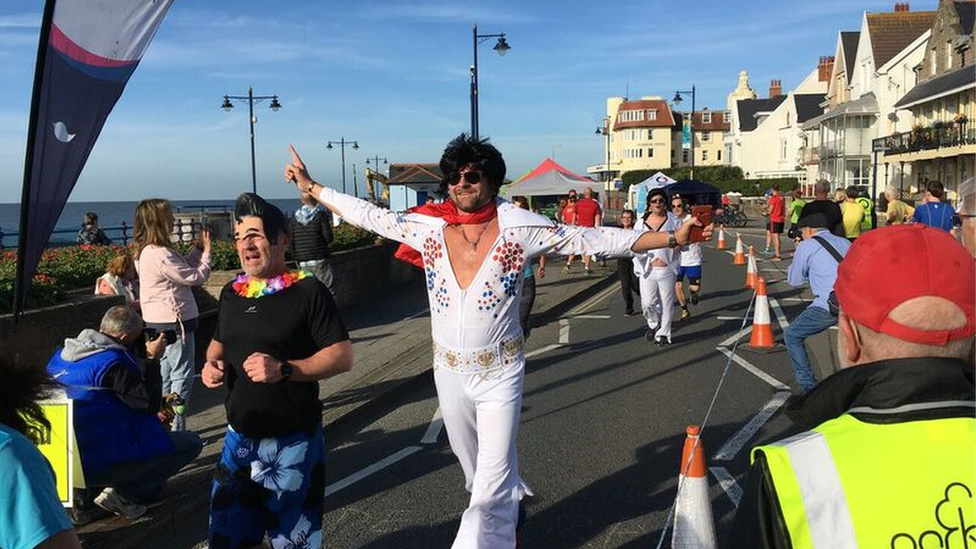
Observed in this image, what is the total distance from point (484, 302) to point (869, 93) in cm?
5533

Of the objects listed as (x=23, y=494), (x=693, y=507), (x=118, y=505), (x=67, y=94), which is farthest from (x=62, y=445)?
(x=693, y=507)

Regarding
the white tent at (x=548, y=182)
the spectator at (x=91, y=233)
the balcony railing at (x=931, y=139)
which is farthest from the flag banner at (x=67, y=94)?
the balcony railing at (x=931, y=139)

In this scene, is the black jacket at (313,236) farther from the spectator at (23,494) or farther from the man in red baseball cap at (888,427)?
the man in red baseball cap at (888,427)

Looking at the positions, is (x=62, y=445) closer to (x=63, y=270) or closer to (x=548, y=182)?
(x=63, y=270)

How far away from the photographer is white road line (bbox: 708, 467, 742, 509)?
497cm

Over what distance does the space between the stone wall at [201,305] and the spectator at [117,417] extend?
1.21 ft

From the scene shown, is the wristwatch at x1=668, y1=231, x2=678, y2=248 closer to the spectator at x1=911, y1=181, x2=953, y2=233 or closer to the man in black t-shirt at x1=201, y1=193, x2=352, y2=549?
the man in black t-shirt at x1=201, y1=193, x2=352, y2=549

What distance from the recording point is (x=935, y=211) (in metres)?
10.9

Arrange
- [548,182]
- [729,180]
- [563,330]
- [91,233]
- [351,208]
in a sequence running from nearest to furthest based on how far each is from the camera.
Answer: [351,208], [563,330], [91,233], [548,182], [729,180]

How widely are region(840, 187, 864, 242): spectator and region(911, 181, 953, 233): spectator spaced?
0.78 metres

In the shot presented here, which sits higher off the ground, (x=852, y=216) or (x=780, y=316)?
(x=852, y=216)

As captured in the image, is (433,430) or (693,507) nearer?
(693,507)

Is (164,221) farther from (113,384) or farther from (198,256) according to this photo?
(113,384)

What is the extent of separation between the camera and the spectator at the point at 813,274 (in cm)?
657
